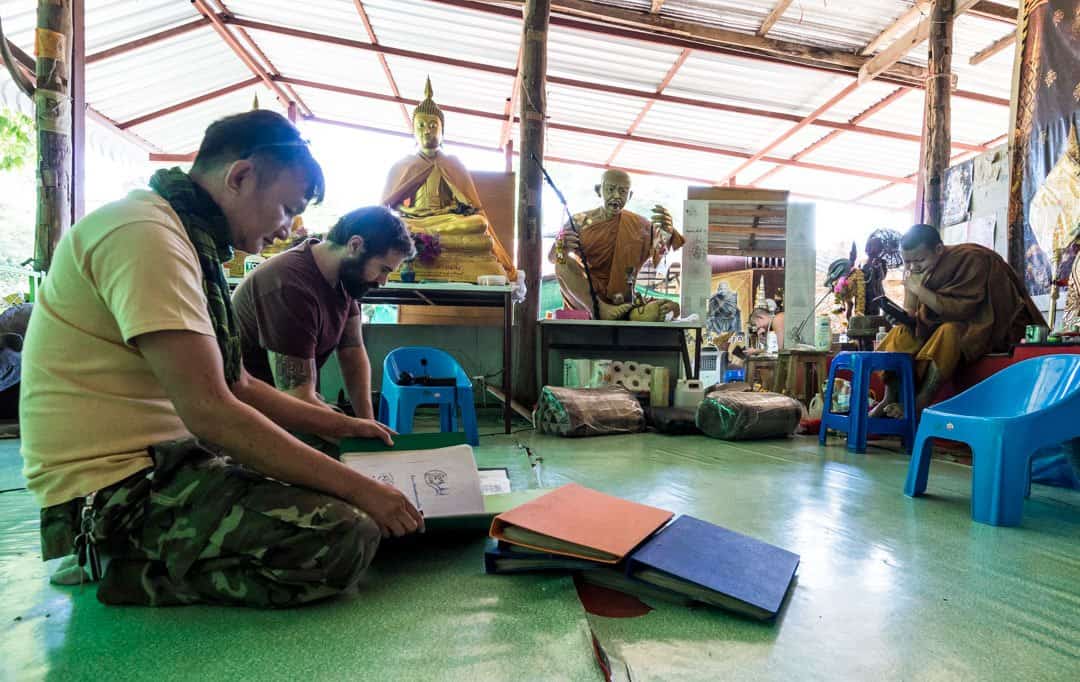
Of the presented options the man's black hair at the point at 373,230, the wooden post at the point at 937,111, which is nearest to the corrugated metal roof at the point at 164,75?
the man's black hair at the point at 373,230

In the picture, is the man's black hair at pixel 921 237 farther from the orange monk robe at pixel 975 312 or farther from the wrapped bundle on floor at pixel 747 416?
the wrapped bundle on floor at pixel 747 416

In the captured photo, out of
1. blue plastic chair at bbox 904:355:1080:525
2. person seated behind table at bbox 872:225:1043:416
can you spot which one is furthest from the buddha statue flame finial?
blue plastic chair at bbox 904:355:1080:525

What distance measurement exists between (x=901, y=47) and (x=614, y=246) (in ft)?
12.0

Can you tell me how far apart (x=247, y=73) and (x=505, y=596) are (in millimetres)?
9732

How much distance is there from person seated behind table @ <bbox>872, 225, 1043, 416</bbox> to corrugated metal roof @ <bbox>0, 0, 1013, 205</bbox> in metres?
3.49

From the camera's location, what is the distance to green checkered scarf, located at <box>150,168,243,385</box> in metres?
1.23

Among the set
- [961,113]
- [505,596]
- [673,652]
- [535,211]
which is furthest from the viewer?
[961,113]


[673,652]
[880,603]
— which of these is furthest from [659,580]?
[880,603]

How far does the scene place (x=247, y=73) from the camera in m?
8.80

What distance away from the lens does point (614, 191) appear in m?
5.44

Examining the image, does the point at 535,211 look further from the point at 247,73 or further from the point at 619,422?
the point at 247,73

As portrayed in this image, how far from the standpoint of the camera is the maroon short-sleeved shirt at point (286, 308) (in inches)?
82.9

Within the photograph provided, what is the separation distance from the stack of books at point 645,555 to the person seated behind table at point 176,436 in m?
0.32

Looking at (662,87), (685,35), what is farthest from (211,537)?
(662,87)
